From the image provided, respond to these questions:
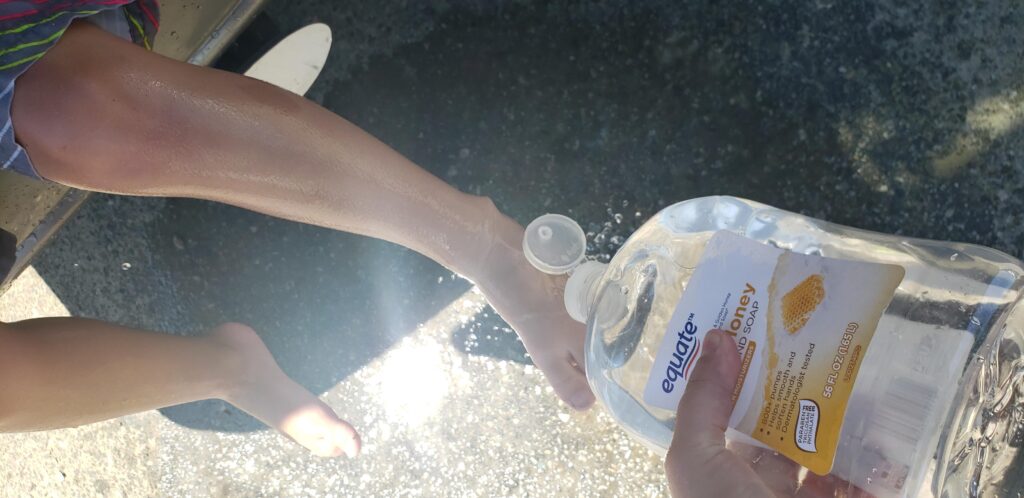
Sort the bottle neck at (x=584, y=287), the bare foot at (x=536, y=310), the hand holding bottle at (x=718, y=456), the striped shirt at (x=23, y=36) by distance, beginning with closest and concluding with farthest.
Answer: the hand holding bottle at (x=718, y=456)
the striped shirt at (x=23, y=36)
the bottle neck at (x=584, y=287)
the bare foot at (x=536, y=310)

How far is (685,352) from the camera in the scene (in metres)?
0.81

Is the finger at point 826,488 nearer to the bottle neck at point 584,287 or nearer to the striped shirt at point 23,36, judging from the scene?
the bottle neck at point 584,287

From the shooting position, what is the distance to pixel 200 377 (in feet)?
4.21

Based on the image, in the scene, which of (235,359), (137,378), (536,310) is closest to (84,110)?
(137,378)

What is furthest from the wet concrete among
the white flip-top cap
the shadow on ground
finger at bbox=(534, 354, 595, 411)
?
the white flip-top cap

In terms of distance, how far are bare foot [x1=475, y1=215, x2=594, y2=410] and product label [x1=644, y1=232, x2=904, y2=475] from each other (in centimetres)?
40

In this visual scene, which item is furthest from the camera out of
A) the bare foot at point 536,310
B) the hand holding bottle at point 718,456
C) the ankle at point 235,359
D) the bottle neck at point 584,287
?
the ankle at point 235,359

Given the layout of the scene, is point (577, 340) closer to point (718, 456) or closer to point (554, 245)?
point (554, 245)

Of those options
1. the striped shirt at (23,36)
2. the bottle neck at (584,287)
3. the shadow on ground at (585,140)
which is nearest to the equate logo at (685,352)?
the bottle neck at (584,287)

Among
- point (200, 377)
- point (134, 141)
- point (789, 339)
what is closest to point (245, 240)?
point (200, 377)

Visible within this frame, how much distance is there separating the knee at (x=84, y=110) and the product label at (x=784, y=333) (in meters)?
0.70

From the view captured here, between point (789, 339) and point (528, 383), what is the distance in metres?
0.67

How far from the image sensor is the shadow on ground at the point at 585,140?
1.28 metres

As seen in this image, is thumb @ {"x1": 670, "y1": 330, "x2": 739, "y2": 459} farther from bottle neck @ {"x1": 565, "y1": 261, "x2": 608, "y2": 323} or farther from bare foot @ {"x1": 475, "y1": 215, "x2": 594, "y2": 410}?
bare foot @ {"x1": 475, "y1": 215, "x2": 594, "y2": 410}
